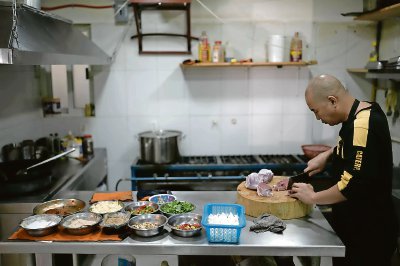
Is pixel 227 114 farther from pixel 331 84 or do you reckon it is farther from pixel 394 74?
pixel 331 84

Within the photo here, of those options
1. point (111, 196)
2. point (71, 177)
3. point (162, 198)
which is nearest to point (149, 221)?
point (162, 198)

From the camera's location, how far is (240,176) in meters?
3.74

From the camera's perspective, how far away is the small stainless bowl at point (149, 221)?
83.7 inches

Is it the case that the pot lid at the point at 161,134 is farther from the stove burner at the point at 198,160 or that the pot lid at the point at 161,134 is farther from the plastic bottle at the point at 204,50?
the plastic bottle at the point at 204,50

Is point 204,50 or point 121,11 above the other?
point 121,11

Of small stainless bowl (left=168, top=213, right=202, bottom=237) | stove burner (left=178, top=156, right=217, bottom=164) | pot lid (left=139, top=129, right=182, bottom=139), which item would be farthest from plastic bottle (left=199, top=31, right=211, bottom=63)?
small stainless bowl (left=168, top=213, right=202, bottom=237)

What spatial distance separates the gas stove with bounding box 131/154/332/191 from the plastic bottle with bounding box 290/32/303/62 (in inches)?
42.8

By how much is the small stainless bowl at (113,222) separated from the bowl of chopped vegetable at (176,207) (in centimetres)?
23

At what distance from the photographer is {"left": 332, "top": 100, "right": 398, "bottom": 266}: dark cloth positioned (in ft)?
6.72

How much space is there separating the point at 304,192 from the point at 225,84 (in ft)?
7.37

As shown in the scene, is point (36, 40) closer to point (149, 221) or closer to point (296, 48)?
point (149, 221)

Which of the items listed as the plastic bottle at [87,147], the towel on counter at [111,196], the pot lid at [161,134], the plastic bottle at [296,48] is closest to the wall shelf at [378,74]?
the plastic bottle at [296,48]

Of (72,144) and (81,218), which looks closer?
(81,218)

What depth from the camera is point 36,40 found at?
239 centimetres
